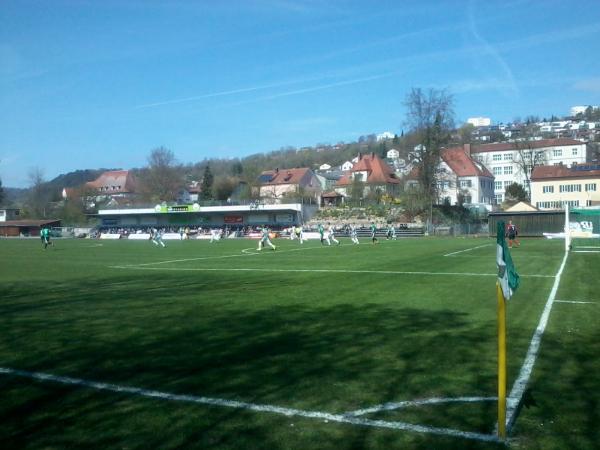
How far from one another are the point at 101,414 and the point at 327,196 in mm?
96080

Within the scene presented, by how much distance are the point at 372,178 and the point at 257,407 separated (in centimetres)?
9855

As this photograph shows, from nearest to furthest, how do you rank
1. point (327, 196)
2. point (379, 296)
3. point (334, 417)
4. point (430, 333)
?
point (334, 417) < point (430, 333) < point (379, 296) < point (327, 196)

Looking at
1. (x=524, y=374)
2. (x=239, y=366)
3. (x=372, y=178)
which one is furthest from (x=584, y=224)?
(x=372, y=178)

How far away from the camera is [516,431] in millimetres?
5742

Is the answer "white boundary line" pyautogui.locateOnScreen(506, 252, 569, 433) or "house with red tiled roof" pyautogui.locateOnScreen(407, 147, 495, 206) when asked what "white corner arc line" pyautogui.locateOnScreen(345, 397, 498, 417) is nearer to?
"white boundary line" pyautogui.locateOnScreen(506, 252, 569, 433)

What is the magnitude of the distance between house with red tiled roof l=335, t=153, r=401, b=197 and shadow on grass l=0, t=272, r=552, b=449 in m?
83.6

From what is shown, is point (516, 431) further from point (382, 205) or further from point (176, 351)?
point (382, 205)

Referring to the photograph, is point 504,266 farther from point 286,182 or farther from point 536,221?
point 286,182

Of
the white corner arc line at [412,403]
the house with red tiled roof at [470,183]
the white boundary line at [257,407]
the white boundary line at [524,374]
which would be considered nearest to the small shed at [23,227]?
the house with red tiled roof at [470,183]

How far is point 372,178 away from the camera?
340 ft

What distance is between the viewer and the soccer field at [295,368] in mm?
5805

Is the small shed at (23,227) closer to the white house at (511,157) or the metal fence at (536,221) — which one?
the white house at (511,157)

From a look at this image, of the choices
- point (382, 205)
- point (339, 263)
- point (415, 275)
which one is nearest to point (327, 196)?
point (382, 205)

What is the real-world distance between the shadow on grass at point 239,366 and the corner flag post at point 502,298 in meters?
0.41
